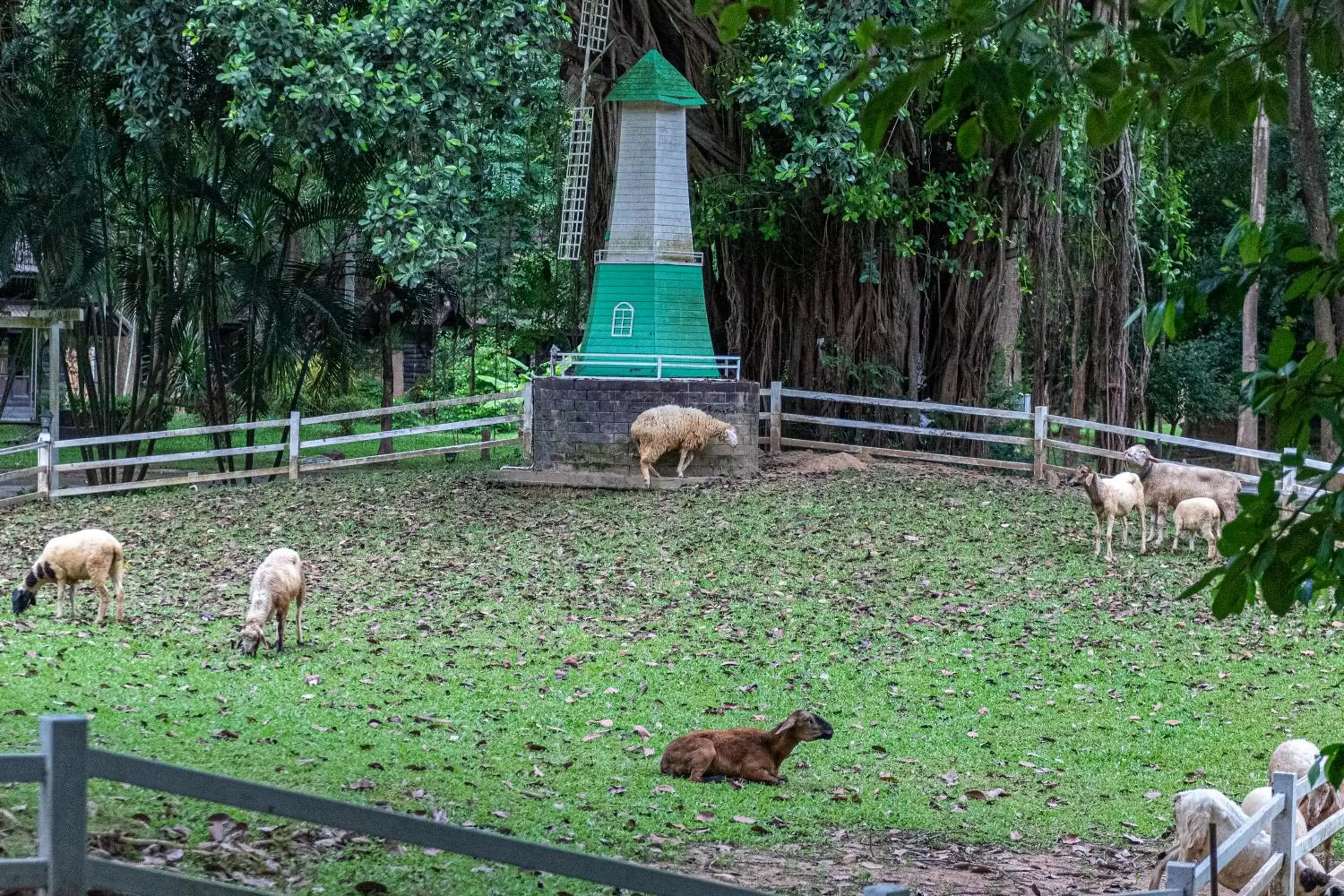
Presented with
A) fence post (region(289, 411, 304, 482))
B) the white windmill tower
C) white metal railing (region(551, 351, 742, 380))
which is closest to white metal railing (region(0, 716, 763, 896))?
white metal railing (region(551, 351, 742, 380))

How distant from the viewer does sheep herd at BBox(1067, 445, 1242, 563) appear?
16938mm

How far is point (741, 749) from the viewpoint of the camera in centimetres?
962

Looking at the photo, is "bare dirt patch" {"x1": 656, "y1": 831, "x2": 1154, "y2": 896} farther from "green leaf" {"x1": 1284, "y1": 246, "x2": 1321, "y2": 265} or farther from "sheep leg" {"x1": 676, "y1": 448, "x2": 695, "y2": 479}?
"sheep leg" {"x1": 676, "y1": 448, "x2": 695, "y2": 479}

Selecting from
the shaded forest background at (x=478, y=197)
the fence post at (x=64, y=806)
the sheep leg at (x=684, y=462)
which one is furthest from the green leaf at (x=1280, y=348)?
the sheep leg at (x=684, y=462)

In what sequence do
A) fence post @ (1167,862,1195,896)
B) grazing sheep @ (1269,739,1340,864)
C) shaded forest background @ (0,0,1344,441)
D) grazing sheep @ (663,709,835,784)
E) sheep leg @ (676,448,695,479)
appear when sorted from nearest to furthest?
fence post @ (1167,862,1195,896) < grazing sheep @ (1269,739,1340,864) < grazing sheep @ (663,709,835,784) < shaded forest background @ (0,0,1344,441) < sheep leg @ (676,448,695,479)

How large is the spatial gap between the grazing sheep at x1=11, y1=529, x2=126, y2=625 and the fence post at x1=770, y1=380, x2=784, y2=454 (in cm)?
1232

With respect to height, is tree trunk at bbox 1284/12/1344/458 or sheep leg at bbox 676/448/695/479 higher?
tree trunk at bbox 1284/12/1344/458

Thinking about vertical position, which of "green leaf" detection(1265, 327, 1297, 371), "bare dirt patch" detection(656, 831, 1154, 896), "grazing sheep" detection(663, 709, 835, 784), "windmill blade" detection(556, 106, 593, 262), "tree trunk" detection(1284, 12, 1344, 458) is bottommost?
"bare dirt patch" detection(656, 831, 1154, 896)

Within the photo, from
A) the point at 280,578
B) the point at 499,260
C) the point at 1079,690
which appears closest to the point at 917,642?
the point at 1079,690

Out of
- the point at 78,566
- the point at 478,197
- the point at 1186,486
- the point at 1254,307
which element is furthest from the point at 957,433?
the point at 78,566

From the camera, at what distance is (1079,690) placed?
12562mm

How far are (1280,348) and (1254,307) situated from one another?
2349 centimetres

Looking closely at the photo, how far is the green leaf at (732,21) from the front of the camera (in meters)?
3.68

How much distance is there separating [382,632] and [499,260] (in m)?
17.0
